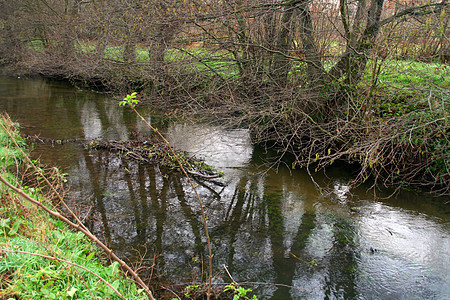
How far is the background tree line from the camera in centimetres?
696

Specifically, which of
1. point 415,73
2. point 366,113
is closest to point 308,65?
point 366,113

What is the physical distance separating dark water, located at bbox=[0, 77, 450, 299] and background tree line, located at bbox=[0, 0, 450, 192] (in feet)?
2.55

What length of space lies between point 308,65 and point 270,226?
434 centimetres

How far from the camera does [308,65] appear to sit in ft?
27.3

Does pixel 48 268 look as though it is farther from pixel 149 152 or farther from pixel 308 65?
pixel 308 65

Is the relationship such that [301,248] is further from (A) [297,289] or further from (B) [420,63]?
(B) [420,63]

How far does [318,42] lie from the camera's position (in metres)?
8.29

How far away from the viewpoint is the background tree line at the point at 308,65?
696cm

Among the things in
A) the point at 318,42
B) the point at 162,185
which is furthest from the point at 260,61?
the point at 162,185

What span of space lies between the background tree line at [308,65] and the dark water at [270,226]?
778 millimetres

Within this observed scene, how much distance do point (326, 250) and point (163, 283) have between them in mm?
2452

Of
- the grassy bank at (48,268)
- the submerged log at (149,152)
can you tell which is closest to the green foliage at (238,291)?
the grassy bank at (48,268)

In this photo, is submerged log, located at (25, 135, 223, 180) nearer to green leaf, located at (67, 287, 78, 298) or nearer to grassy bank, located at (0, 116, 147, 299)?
grassy bank, located at (0, 116, 147, 299)

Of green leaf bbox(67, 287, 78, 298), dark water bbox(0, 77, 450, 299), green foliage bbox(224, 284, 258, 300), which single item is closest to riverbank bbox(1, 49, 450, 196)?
dark water bbox(0, 77, 450, 299)
